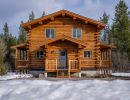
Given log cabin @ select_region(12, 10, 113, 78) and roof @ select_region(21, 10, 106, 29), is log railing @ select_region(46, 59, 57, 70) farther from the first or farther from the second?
roof @ select_region(21, 10, 106, 29)

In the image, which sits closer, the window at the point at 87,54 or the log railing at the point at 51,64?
the log railing at the point at 51,64

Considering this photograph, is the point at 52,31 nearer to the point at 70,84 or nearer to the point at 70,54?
the point at 70,54

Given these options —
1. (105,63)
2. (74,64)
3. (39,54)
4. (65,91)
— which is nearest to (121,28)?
(105,63)

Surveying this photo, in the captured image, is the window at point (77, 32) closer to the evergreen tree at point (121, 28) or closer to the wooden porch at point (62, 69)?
the wooden porch at point (62, 69)

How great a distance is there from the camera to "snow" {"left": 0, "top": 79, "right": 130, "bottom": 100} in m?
12.5

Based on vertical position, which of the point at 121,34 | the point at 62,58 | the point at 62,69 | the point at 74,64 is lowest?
the point at 62,69

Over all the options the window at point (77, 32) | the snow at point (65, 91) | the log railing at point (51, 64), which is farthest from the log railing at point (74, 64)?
the snow at point (65, 91)

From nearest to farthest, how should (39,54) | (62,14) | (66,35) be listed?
(62,14)
(66,35)
(39,54)

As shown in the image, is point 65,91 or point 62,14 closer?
point 65,91

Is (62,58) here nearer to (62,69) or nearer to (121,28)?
(62,69)

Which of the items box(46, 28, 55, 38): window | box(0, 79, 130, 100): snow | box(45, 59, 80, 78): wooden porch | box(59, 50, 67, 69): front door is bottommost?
box(0, 79, 130, 100): snow

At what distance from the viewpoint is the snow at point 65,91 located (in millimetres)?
12491

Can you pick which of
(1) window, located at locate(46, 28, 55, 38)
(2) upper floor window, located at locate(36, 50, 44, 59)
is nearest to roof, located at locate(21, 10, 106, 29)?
(1) window, located at locate(46, 28, 55, 38)

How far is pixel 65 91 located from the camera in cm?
1316
